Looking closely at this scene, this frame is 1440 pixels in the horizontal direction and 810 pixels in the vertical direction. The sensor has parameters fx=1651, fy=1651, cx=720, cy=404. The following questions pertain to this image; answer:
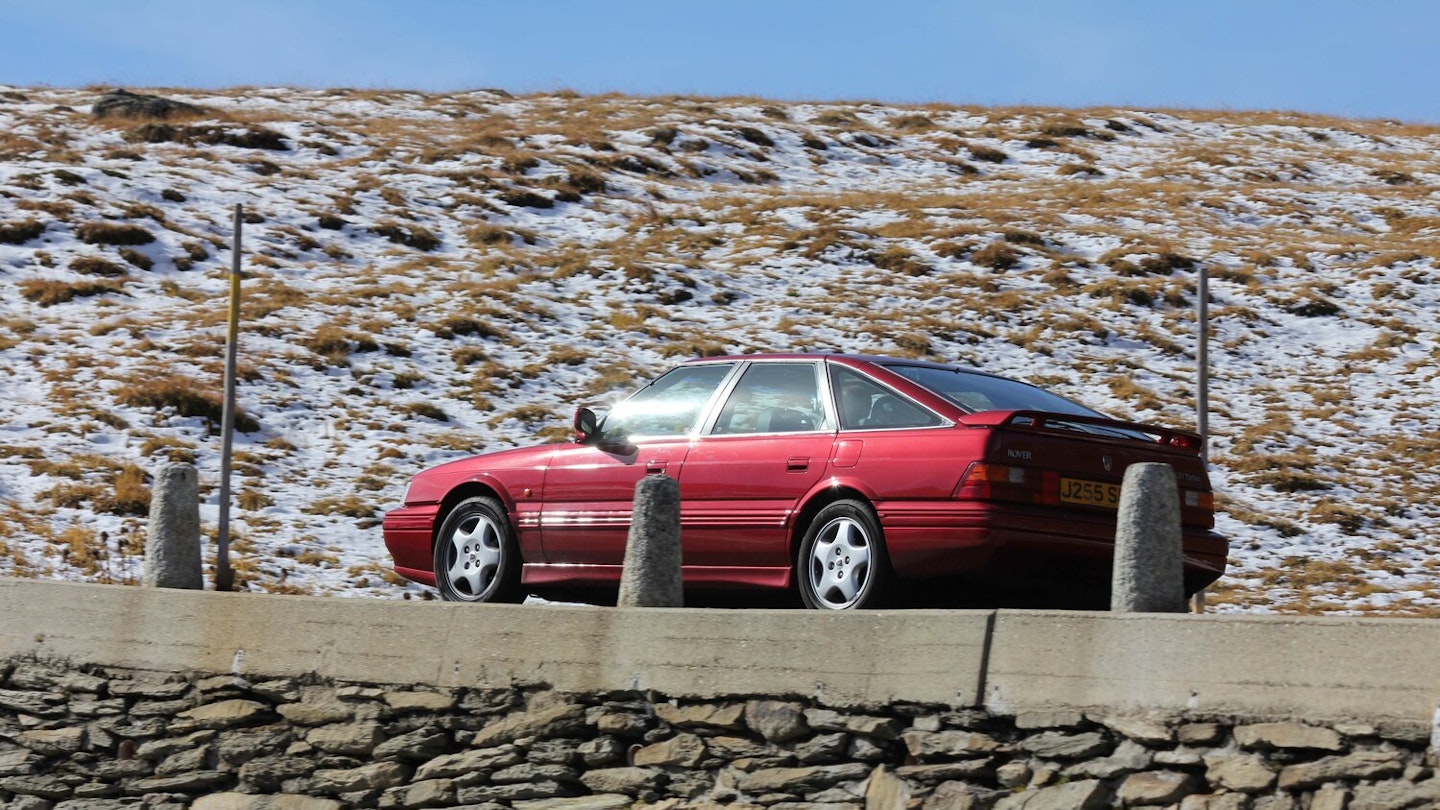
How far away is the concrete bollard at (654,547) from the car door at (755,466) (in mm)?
529

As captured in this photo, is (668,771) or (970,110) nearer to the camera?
(668,771)

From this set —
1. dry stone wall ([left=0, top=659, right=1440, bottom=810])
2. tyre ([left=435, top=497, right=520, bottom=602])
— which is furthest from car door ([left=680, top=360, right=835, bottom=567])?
tyre ([left=435, top=497, right=520, bottom=602])

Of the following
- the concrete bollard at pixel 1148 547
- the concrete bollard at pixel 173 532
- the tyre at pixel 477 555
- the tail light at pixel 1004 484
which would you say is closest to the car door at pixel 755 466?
the tail light at pixel 1004 484

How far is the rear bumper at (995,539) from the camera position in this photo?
6.97 m

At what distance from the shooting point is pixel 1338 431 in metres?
19.2

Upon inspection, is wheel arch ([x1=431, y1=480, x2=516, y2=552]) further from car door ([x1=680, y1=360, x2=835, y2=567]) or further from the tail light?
the tail light

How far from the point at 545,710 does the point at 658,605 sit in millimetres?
679

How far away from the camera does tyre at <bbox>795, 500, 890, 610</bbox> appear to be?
23.8ft

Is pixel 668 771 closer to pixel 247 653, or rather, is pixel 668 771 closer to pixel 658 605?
pixel 658 605

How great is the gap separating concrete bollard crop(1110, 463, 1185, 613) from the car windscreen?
131 cm

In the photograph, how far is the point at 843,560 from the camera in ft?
24.3

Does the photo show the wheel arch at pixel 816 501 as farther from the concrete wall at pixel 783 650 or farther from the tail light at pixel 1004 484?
the concrete wall at pixel 783 650

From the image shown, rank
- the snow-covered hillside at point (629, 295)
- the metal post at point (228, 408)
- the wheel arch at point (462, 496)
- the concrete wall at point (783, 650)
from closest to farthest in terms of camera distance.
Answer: the concrete wall at point (783, 650) → the wheel arch at point (462, 496) → the metal post at point (228, 408) → the snow-covered hillside at point (629, 295)

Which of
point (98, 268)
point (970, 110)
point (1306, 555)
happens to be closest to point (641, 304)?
point (98, 268)
